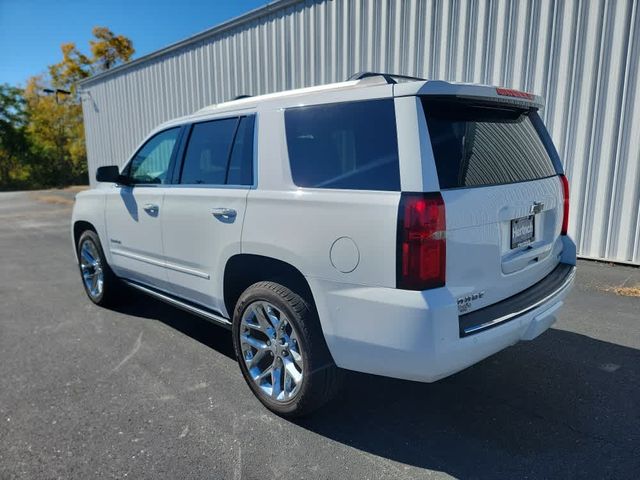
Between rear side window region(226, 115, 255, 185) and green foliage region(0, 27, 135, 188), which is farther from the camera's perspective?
green foliage region(0, 27, 135, 188)

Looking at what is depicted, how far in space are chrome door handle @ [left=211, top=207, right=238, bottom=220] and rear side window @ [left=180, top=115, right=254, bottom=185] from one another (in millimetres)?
193

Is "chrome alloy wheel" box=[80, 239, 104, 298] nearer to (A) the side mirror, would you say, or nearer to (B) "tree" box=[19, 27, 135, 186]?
(A) the side mirror

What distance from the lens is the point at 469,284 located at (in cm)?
240

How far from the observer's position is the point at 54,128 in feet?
112

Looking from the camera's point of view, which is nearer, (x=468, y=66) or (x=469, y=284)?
(x=469, y=284)

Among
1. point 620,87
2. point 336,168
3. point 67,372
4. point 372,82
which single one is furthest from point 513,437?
point 620,87

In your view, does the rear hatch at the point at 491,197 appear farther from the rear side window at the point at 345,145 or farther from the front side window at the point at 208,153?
the front side window at the point at 208,153

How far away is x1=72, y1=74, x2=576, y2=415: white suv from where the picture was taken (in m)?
2.29

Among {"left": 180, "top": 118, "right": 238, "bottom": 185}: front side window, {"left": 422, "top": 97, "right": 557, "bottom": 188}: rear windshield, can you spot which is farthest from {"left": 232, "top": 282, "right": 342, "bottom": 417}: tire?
{"left": 422, "top": 97, "right": 557, "bottom": 188}: rear windshield

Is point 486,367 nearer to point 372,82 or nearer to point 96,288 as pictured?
point 372,82

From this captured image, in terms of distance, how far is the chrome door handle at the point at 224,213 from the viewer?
3.12 metres

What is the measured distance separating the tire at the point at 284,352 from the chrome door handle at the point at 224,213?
496mm

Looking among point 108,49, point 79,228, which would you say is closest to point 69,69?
point 108,49

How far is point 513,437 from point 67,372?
3097mm
